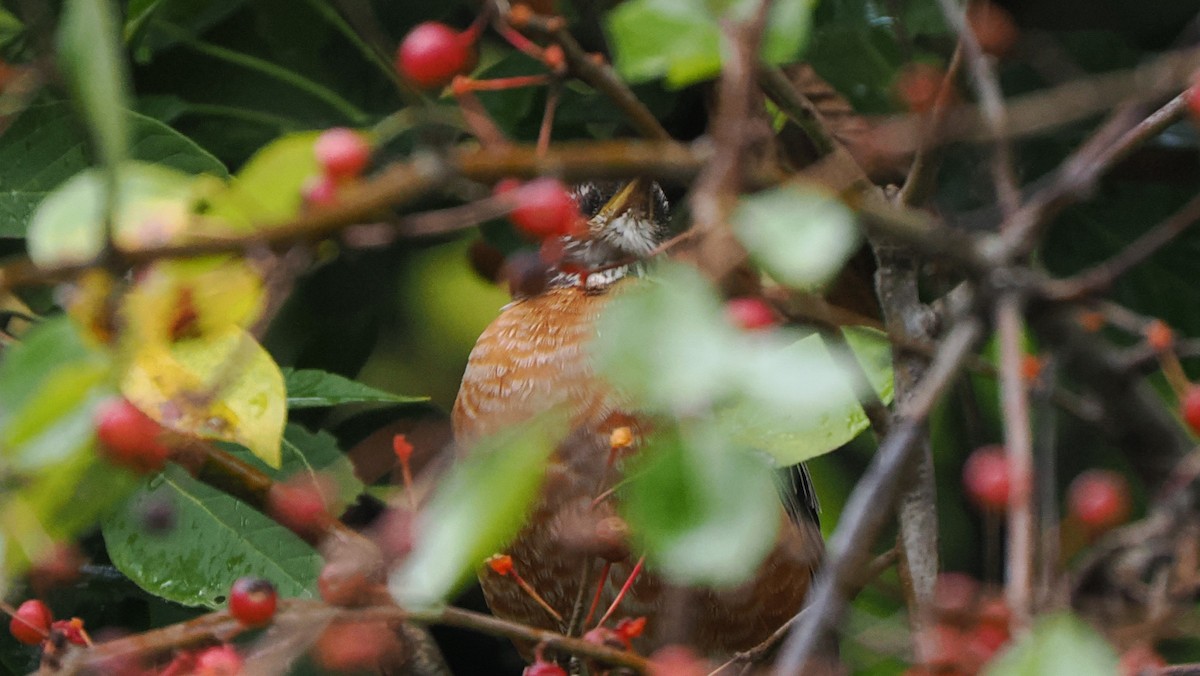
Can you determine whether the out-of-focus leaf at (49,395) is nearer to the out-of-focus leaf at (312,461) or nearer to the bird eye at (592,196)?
the out-of-focus leaf at (312,461)

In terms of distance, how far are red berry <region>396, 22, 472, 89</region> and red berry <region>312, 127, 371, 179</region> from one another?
0.07m

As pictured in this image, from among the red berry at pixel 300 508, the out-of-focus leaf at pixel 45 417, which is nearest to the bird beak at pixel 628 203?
the red berry at pixel 300 508

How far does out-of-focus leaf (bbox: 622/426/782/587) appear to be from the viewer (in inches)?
16.5

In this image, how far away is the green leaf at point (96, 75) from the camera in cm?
46

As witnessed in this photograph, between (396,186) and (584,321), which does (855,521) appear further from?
(584,321)

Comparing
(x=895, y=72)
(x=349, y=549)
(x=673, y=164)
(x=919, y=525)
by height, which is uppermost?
(x=673, y=164)

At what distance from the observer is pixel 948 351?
0.50m

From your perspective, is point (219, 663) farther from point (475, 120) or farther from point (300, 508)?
point (475, 120)

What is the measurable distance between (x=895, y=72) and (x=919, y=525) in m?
0.57

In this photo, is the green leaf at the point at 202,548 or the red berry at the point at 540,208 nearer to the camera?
the red berry at the point at 540,208

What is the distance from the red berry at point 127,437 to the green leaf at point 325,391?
0.57 meters

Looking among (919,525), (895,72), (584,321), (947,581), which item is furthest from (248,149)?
(947,581)

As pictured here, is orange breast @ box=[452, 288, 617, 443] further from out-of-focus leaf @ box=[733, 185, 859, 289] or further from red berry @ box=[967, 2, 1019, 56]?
out-of-focus leaf @ box=[733, 185, 859, 289]

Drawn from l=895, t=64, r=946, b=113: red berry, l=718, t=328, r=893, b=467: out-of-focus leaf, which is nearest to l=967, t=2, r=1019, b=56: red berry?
l=895, t=64, r=946, b=113: red berry
